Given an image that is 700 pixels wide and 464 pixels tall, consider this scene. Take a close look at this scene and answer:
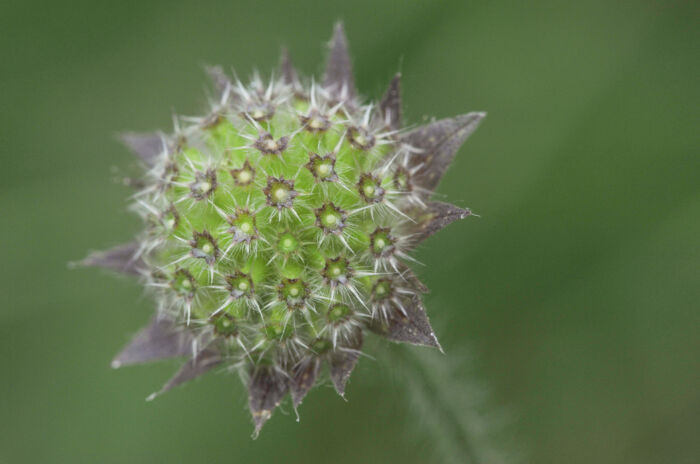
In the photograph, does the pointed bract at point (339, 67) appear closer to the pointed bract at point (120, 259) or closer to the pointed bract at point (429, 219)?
the pointed bract at point (429, 219)

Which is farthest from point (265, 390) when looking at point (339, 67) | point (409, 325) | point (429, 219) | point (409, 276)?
point (339, 67)

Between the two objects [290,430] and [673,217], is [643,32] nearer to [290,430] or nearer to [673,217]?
[673,217]

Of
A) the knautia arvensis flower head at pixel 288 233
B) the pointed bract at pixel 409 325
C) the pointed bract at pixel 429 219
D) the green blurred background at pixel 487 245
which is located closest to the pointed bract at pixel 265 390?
the knautia arvensis flower head at pixel 288 233

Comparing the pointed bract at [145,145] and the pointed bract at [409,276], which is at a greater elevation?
the pointed bract at [145,145]

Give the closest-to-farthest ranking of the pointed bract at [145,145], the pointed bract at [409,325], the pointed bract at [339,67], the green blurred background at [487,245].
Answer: the pointed bract at [409,325], the pointed bract at [339,67], the pointed bract at [145,145], the green blurred background at [487,245]

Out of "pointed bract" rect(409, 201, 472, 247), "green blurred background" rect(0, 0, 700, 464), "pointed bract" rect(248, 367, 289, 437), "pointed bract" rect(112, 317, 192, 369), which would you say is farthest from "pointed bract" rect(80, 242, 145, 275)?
"green blurred background" rect(0, 0, 700, 464)

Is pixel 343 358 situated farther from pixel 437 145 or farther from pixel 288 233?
pixel 437 145

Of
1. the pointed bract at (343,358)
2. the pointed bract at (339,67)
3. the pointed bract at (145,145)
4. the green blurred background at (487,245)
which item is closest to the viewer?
the pointed bract at (343,358)
